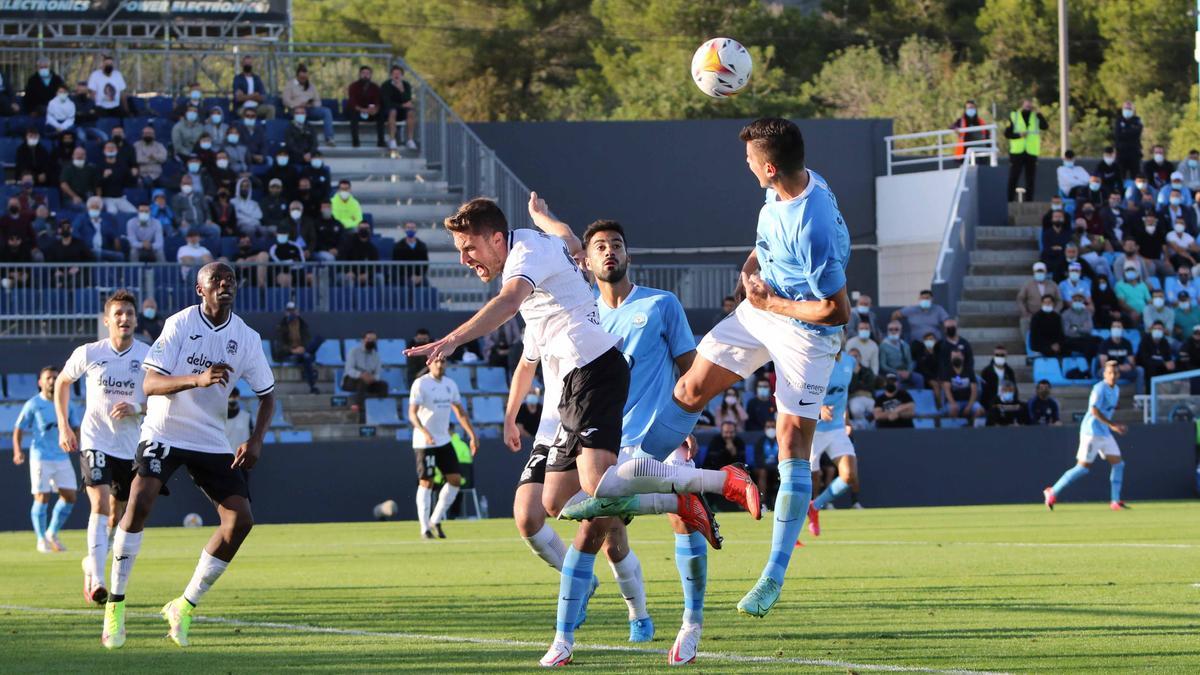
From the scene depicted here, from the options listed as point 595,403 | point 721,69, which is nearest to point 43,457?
point 721,69

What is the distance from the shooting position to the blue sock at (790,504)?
8.77 metres

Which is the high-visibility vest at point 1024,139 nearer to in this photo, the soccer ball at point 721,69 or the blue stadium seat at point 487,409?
the blue stadium seat at point 487,409

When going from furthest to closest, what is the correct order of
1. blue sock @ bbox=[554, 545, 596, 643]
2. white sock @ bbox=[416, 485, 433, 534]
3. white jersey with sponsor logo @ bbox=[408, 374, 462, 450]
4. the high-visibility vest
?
the high-visibility vest < white jersey with sponsor logo @ bbox=[408, 374, 462, 450] < white sock @ bbox=[416, 485, 433, 534] < blue sock @ bbox=[554, 545, 596, 643]

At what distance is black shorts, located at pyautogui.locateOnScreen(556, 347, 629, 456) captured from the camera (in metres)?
8.71

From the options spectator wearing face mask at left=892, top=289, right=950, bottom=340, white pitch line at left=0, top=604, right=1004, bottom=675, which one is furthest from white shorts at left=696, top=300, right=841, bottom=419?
spectator wearing face mask at left=892, top=289, right=950, bottom=340

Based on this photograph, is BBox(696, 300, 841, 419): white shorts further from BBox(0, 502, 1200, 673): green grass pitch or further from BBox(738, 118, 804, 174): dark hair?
BBox(0, 502, 1200, 673): green grass pitch

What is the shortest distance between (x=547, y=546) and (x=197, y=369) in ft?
7.45

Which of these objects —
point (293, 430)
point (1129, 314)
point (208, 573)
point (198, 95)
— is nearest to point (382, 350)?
point (293, 430)

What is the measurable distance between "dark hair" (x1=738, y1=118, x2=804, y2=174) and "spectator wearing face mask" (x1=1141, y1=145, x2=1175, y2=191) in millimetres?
29507

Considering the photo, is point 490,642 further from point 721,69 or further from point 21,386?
point 21,386

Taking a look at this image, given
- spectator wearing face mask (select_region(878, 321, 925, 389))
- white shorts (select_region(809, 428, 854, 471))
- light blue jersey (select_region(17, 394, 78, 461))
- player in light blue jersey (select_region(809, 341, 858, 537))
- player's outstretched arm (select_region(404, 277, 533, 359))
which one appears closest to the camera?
player's outstretched arm (select_region(404, 277, 533, 359))

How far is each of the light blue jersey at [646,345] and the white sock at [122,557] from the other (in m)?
2.91

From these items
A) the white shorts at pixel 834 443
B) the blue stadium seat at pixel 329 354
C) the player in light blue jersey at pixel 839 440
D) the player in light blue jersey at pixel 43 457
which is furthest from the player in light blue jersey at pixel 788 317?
the blue stadium seat at pixel 329 354

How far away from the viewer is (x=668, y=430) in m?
9.31
